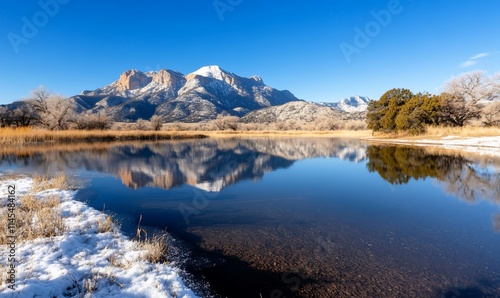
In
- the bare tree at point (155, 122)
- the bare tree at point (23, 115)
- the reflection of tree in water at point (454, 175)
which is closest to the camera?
the reflection of tree in water at point (454, 175)

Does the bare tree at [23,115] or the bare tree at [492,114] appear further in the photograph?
the bare tree at [23,115]

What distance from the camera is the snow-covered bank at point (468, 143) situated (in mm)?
27250

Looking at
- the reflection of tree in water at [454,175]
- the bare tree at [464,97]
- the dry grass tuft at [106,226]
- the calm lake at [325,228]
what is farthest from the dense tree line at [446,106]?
the dry grass tuft at [106,226]

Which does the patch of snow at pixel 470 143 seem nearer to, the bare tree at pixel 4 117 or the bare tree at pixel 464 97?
the bare tree at pixel 464 97

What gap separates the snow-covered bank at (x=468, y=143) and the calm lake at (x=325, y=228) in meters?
13.6

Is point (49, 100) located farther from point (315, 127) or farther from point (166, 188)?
point (315, 127)

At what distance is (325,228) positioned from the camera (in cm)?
842

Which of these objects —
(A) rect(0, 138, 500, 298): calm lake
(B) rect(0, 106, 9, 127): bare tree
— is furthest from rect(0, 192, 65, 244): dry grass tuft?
(B) rect(0, 106, 9, 127): bare tree

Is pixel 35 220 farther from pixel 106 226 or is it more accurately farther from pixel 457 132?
pixel 457 132

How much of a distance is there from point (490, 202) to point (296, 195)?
308 inches

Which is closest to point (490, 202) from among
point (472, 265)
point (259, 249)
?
point (472, 265)

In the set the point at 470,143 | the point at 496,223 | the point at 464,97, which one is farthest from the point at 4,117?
the point at 464,97

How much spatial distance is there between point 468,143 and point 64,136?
6277 centimetres

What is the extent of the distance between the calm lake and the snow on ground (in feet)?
2.30
